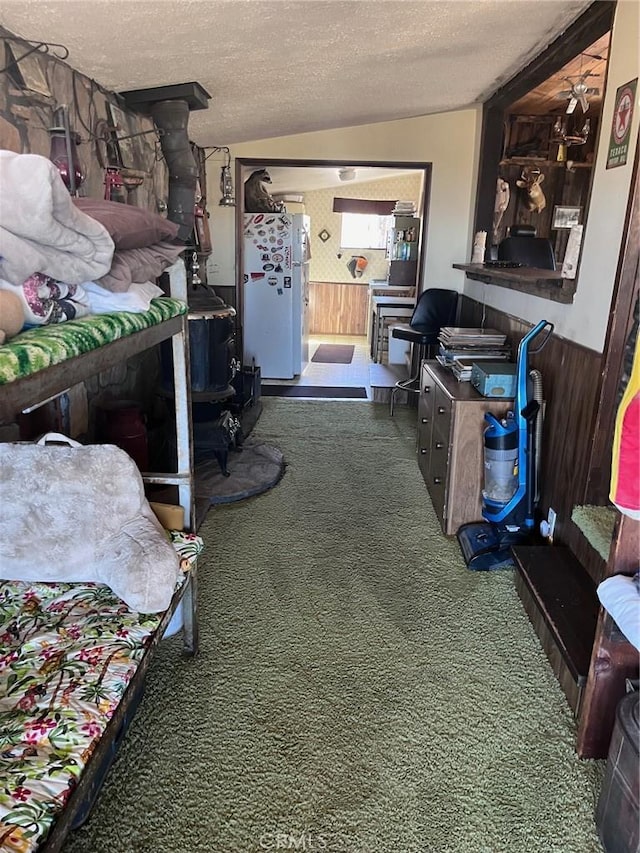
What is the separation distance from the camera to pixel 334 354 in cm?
732

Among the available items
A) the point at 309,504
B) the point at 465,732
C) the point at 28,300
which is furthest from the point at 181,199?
the point at 465,732

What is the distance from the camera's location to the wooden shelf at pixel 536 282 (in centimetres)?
249

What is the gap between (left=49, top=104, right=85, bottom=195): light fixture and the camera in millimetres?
2051

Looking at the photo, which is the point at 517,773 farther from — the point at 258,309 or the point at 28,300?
the point at 258,309

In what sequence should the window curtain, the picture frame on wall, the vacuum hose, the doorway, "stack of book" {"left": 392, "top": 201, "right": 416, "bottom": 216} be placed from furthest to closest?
the window curtain
the doorway
"stack of book" {"left": 392, "top": 201, "right": 416, "bottom": 216}
the picture frame on wall
the vacuum hose

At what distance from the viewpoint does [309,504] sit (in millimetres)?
3107

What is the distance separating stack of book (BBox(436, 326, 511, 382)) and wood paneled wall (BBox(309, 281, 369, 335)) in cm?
554

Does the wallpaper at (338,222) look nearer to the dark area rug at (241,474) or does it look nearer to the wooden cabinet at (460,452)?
the dark area rug at (241,474)

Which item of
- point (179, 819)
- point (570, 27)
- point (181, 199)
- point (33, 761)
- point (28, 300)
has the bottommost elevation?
point (179, 819)

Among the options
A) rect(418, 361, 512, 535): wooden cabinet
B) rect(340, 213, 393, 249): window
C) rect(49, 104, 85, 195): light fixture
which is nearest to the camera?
rect(49, 104, 85, 195): light fixture

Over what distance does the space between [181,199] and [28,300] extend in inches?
92.2

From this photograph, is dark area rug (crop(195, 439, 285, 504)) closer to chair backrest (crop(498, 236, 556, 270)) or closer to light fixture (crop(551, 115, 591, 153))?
chair backrest (crop(498, 236, 556, 270))

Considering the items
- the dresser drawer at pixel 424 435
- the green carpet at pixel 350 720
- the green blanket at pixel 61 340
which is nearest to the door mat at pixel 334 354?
the dresser drawer at pixel 424 435

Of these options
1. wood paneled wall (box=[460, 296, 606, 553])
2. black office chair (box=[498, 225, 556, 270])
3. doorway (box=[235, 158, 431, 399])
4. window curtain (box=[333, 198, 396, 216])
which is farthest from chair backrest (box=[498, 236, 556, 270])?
window curtain (box=[333, 198, 396, 216])
